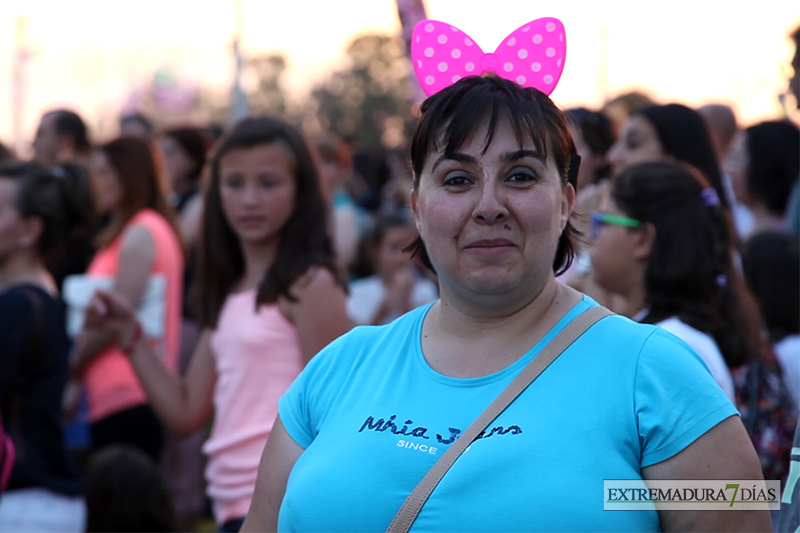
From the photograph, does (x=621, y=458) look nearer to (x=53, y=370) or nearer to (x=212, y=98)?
(x=53, y=370)

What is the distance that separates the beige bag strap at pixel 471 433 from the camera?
1.80 m

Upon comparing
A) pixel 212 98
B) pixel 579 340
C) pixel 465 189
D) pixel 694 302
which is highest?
pixel 465 189

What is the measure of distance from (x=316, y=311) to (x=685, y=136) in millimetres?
2193

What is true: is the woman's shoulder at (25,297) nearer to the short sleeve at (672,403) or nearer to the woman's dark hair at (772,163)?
the short sleeve at (672,403)

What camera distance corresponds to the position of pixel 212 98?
55.5 metres

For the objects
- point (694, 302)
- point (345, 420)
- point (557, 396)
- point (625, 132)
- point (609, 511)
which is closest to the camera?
point (609, 511)

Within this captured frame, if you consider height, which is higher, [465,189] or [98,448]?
[465,189]

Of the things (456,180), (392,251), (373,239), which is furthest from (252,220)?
(373,239)

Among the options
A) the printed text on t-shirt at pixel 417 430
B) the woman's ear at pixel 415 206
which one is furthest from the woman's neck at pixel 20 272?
the printed text on t-shirt at pixel 417 430

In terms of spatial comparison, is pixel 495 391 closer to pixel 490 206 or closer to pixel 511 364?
pixel 511 364

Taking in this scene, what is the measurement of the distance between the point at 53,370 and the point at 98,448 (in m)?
0.90

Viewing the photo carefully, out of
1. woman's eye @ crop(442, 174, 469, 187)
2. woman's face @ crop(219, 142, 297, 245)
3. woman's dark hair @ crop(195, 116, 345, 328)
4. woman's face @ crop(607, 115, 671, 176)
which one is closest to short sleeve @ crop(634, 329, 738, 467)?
woman's eye @ crop(442, 174, 469, 187)

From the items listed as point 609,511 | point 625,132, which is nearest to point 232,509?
point 609,511

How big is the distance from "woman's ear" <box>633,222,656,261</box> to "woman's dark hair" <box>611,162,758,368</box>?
0.02 m
